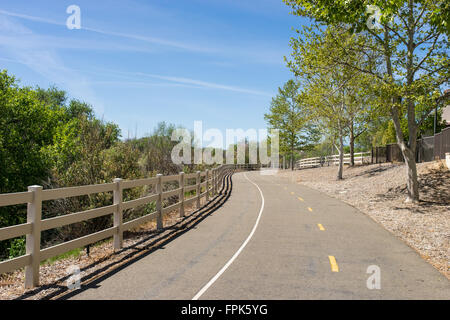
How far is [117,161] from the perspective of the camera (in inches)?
591

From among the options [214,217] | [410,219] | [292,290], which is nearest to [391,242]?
[410,219]

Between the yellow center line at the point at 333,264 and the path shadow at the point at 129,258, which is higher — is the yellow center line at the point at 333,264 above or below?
below

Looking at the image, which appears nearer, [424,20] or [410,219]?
[410,219]

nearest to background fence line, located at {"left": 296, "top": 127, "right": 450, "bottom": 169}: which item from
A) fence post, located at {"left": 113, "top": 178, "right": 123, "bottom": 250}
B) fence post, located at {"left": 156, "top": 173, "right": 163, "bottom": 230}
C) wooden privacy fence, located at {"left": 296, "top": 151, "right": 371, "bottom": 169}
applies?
wooden privacy fence, located at {"left": 296, "top": 151, "right": 371, "bottom": 169}

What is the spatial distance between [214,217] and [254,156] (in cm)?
8068

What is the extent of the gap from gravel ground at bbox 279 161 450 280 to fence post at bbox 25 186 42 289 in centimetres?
773

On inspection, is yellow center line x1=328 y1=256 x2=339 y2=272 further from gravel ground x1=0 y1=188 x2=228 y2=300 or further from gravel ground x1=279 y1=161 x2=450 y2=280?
gravel ground x1=0 y1=188 x2=228 y2=300

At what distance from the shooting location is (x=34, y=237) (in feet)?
20.1

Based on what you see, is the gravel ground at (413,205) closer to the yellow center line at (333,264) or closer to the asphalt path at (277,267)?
the asphalt path at (277,267)

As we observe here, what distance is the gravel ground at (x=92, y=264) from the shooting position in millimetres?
6141

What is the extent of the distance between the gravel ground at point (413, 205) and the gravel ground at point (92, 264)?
22.1 feet

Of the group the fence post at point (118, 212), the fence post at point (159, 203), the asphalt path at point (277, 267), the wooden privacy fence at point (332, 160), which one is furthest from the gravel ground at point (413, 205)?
the wooden privacy fence at point (332, 160)

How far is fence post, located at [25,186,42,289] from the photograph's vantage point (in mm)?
6094

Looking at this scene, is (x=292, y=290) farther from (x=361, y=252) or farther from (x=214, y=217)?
(x=214, y=217)
